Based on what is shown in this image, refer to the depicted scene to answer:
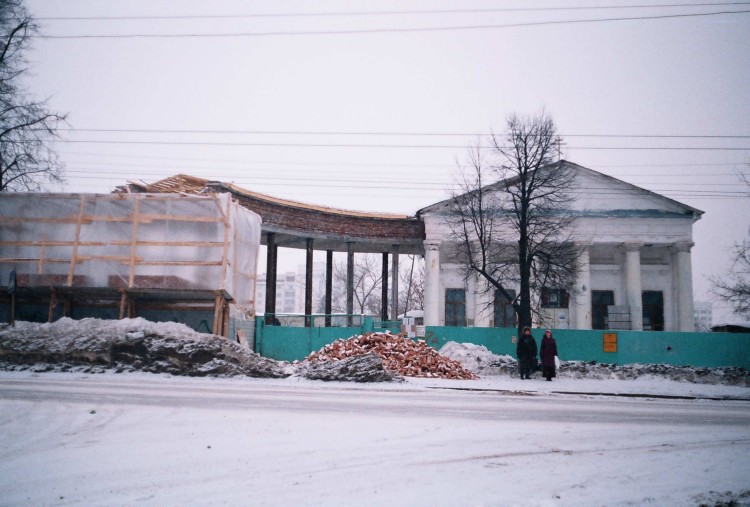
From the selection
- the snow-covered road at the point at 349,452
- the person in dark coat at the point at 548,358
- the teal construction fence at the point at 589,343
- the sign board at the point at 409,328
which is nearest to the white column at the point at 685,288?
the teal construction fence at the point at 589,343

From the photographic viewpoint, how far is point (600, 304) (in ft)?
112

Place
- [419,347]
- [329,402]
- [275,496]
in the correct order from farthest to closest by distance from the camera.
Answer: [419,347]
[329,402]
[275,496]

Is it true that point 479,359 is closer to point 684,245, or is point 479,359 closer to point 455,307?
point 455,307

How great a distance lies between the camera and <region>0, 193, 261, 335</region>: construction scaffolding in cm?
1972

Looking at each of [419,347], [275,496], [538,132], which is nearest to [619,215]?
[538,132]

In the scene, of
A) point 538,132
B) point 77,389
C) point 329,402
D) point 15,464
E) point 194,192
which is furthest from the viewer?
point 194,192

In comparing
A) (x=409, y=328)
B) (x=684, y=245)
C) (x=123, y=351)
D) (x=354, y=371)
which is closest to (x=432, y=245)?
(x=409, y=328)

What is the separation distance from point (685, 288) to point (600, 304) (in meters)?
4.77

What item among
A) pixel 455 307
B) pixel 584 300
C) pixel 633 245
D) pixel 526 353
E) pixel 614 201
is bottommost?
pixel 526 353

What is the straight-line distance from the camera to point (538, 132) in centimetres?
2230

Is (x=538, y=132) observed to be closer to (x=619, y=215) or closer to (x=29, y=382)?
(x=619, y=215)

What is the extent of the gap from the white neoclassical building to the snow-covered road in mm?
22033

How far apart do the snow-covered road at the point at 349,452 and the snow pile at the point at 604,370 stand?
10901 millimetres

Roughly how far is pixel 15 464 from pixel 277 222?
25096 millimetres
